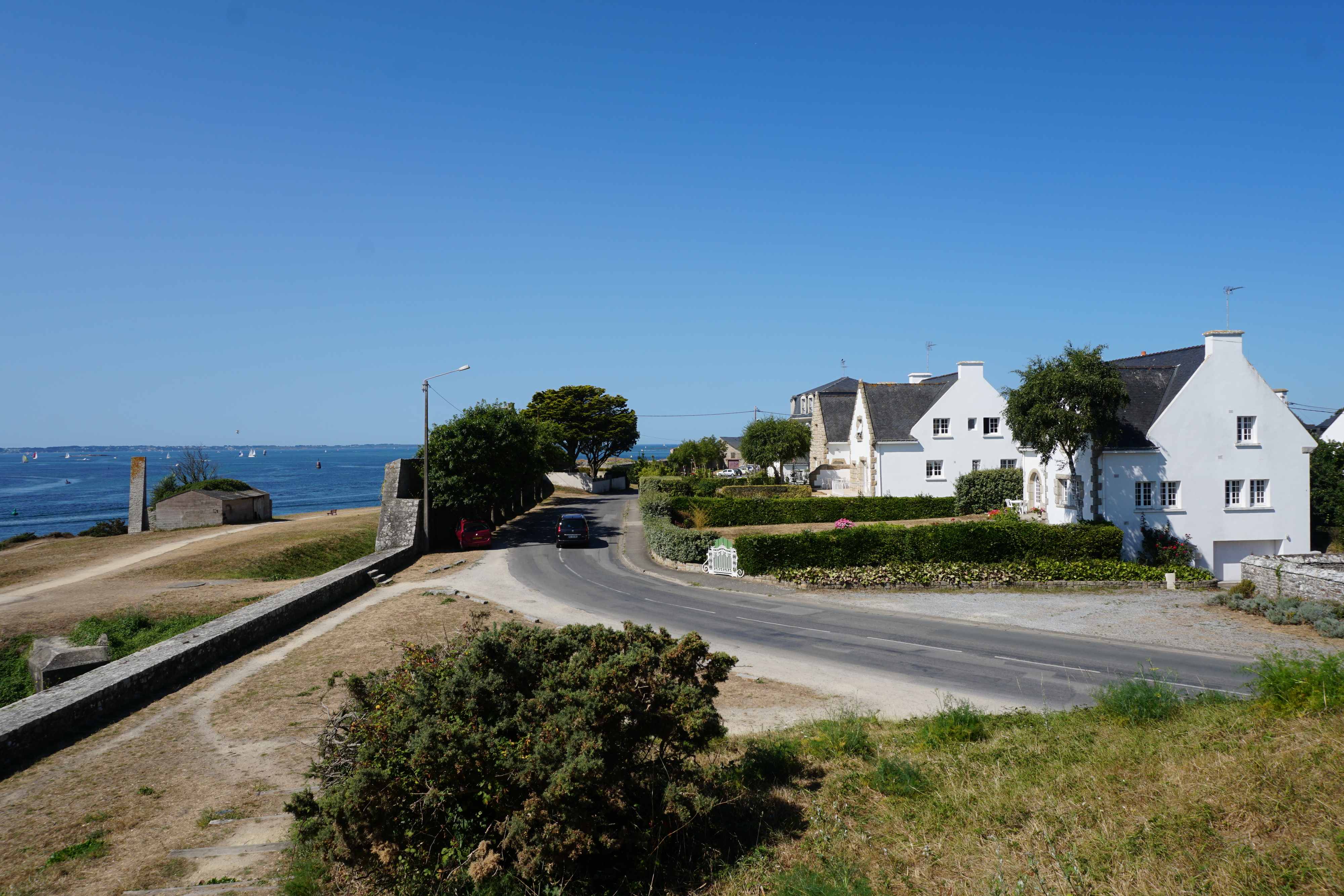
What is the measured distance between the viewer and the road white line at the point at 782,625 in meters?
19.1

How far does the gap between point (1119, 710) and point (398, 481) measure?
1173 inches

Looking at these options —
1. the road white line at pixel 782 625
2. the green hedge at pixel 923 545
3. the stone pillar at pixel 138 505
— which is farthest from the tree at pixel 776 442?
the stone pillar at pixel 138 505

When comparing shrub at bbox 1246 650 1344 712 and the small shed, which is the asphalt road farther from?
the small shed

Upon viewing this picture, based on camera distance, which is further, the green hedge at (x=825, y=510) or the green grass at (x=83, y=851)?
the green hedge at (x=825, y=510)

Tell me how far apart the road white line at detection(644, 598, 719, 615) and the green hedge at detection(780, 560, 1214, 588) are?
4968 mm

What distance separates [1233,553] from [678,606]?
23943mm

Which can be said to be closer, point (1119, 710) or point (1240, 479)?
point (1119, 710)

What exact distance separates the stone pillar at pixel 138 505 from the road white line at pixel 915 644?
148 feet

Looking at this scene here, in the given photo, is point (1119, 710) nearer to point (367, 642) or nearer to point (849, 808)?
point (849, 808)

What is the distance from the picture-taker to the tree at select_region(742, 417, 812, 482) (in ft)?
184

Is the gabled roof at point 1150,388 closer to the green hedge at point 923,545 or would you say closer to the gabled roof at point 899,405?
the green hedge at point 923,545

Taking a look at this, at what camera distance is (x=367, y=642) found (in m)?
16.6

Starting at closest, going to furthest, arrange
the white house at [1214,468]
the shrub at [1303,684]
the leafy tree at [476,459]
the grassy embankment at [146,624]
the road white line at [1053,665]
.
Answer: the shrub at [1303,684] → the road white line at [1053,665] → the grassy embankment at [146,624] → the white house at [1214,468] → the leafy tree at [476,459]

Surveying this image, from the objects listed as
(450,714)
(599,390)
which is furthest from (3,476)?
(450,714)
